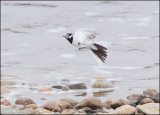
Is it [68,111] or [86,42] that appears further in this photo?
[68,111]

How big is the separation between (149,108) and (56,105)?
149 centimetres

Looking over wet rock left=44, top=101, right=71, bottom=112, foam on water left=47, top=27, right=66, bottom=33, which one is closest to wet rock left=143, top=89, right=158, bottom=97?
wet rock left=44, top=101, right=71, bottom=112

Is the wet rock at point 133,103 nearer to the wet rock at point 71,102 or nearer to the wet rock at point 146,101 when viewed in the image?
the wet rock at point 146,101

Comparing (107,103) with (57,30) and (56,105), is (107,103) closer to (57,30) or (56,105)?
(56,105)

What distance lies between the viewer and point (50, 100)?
399 inches

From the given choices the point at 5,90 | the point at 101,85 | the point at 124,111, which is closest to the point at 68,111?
the point at 124,111

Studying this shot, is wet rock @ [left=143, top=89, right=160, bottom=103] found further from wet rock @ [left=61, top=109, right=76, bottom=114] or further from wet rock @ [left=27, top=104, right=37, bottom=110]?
wet rock @ [left=27, top=104, right=37, bottom=110]

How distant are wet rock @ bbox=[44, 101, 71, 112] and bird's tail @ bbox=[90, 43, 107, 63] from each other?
3344 millimetres

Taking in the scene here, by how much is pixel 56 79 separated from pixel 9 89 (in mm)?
1157

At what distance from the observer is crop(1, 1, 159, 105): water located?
442 inches

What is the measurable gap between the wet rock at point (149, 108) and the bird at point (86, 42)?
2.77 metres

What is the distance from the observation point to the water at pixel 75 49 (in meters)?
11.2

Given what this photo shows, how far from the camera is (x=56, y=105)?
944cm

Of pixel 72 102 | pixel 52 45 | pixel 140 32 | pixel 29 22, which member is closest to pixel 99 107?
pixel 72 102
